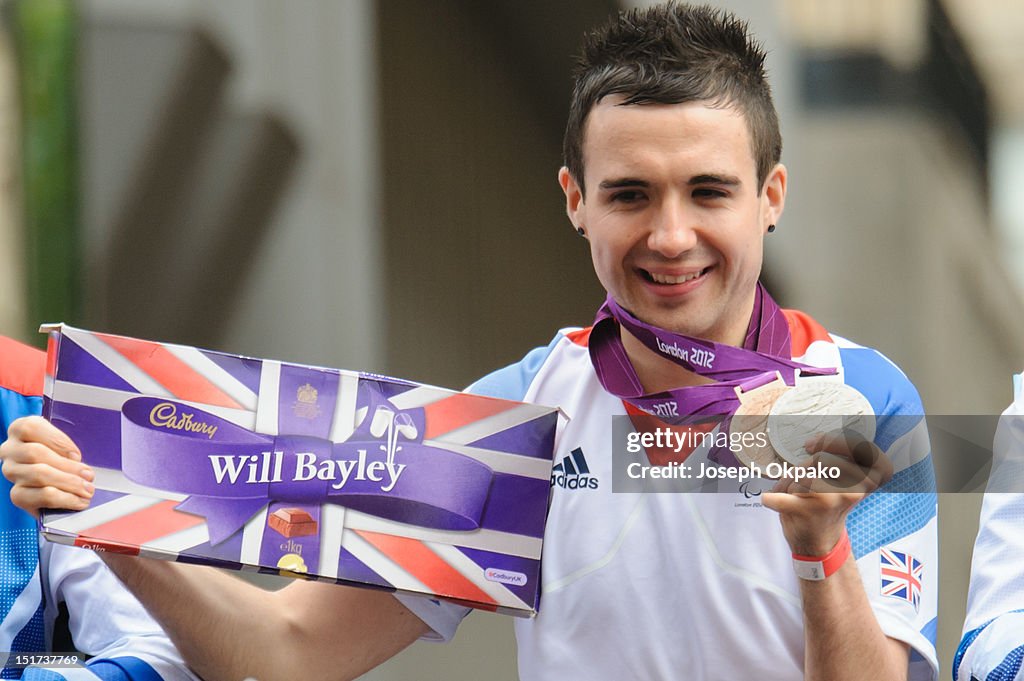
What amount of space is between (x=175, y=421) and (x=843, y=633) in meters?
1.23

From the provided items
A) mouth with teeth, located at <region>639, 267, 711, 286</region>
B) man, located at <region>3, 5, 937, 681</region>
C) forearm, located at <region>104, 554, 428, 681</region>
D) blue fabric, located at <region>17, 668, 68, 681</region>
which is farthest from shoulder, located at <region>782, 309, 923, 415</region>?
blue fabric, located at <region>17, 668, 68, 681</region>

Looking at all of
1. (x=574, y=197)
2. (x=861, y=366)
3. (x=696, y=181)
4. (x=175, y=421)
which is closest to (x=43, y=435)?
(x=175, y=421)

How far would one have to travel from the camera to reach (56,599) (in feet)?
9.43

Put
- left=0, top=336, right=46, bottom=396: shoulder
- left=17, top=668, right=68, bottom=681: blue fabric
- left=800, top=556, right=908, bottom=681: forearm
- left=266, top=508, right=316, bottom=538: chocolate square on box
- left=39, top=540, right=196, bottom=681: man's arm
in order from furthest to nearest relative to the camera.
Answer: left=0, top=336, right=46, bottom=396: shoulder, left=39, top=540, right=196, bottom=681: man's arm, left=266, top=508, right=316, bottom=538: chocolate square on box, left=17, top=668, right=68, bottom=681: blue fabric, left=800, top=556, right=908, bottom=681: forearm

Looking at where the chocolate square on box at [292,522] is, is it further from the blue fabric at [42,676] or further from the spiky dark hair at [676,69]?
the spiky dark hair at [676,69]

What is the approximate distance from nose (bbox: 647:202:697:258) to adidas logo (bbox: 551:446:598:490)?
0.45 meters

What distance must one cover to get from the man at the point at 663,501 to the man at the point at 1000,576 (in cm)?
11

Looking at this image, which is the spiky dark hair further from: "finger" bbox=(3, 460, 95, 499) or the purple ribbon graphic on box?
"finger" bbox=(3, 460, 95, 499)

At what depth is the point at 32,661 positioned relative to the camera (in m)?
2.61

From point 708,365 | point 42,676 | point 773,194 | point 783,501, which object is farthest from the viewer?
point 773,194

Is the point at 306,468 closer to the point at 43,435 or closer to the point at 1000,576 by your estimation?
the point at 43,435

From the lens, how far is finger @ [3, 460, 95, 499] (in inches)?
101

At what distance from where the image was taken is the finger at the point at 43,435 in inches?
102

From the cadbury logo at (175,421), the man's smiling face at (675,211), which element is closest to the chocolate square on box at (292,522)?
the cadbury logo at (175,421)
